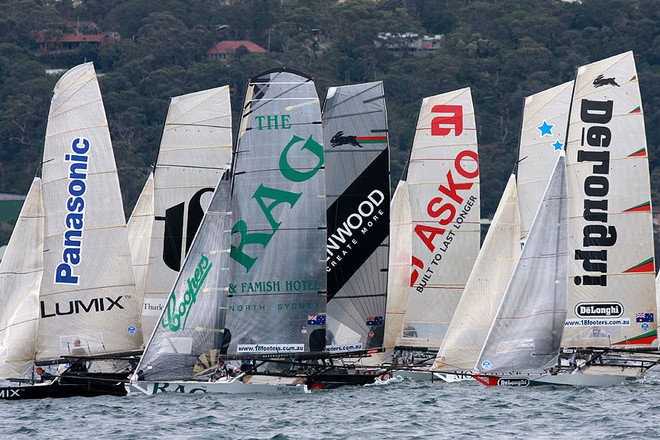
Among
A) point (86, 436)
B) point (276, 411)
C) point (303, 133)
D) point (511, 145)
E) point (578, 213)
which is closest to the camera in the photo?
point (86, 436)

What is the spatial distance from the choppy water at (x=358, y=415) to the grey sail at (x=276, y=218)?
1350mm

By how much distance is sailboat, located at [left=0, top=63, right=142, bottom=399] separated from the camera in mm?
29062

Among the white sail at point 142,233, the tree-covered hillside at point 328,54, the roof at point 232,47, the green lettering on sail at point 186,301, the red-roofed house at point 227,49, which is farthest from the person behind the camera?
the roof at point 232,47

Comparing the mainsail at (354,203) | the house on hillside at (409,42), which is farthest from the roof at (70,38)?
the mainsail at (354,203)

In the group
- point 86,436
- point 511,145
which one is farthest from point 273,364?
point 511,145

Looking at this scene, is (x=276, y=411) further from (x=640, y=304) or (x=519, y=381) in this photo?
(x=640, y=304)

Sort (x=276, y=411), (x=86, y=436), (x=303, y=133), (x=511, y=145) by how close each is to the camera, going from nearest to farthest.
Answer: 1. (x=86, y=436)
2. (x=276, y=411)
3. (x=303, y=133)
4. (x=511, y=145)

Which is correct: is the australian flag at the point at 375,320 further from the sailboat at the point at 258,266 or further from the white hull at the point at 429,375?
the sailboat at the point at 258,266

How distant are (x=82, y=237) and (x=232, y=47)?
309 ft

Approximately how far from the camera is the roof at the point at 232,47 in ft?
400

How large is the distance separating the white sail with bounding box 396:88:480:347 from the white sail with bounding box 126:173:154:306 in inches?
217

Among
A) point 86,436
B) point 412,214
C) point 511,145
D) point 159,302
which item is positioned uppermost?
point 511,145

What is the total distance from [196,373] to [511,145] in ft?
257

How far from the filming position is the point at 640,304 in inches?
1188
